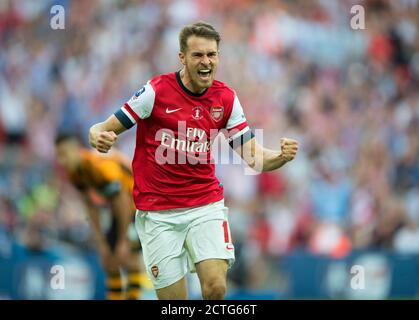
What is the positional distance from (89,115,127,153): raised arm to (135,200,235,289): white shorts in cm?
75

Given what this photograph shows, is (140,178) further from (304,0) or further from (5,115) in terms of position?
(304,0)

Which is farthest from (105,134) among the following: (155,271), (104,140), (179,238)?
(155,271)

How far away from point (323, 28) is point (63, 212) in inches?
244

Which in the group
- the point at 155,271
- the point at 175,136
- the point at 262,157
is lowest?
the point at 155,271

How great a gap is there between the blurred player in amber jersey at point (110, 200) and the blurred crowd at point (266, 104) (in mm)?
2999

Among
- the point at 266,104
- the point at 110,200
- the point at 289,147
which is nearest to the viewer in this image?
the point at 289,147

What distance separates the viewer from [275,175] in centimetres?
1542

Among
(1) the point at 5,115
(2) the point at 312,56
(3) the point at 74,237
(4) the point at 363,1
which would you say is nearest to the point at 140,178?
(3) the point at 74,237

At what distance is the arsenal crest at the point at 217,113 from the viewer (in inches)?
299

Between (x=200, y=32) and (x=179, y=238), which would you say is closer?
(x=200, y=32)

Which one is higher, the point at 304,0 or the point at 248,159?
the point at 304,0

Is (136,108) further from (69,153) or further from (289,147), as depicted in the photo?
(69,153)

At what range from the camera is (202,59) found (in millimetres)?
7375

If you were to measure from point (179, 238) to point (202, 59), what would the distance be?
144 centimetres
